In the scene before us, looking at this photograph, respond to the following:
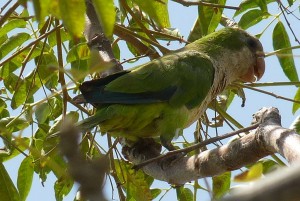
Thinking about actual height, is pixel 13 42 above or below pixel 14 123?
above

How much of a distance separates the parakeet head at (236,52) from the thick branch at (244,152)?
1512 millimetres

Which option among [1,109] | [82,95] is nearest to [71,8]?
[82,95]

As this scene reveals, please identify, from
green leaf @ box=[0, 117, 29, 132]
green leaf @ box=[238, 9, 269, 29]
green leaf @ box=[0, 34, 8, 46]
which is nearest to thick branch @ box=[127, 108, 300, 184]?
green leaf @ box=[0, 117, 29, 132]

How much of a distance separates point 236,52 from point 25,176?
1802 millimetres

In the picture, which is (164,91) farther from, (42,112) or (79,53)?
(42,112)

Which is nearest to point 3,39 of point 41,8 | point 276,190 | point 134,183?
point 134,183

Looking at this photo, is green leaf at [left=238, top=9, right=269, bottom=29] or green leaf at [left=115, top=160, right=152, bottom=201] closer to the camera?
green leaf at [left=115, top=160, right=152, bottom=201]

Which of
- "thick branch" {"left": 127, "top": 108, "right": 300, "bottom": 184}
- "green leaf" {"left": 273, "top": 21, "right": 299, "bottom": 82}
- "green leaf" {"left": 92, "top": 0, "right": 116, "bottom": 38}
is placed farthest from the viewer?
"green leaf" {"left": 273, "top": 21, "right": 299, "bottom": 82}

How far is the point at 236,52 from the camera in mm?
3803

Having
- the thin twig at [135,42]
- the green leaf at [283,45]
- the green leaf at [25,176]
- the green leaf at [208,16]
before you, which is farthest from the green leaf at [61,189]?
the green leaf at [283,45]

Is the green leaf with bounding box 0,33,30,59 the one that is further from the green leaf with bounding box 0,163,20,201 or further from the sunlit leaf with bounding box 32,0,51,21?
the sunlit leaf with bounding box 32,0,51,21

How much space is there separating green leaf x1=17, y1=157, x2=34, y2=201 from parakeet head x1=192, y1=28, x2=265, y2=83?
5.00ft

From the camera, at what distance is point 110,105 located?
2.93m

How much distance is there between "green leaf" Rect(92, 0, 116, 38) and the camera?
45.5 inches
